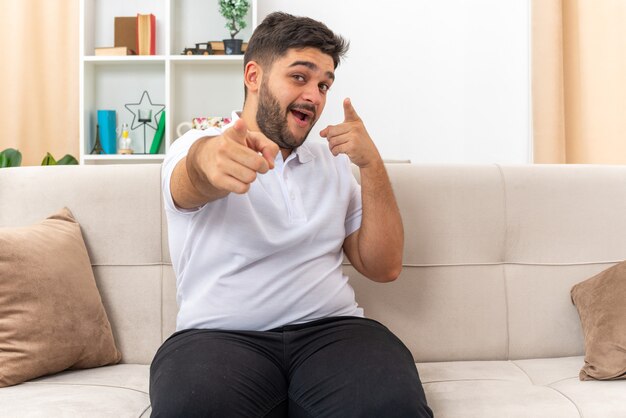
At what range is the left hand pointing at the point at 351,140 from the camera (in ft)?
5.09

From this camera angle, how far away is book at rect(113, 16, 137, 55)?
3.76 meters

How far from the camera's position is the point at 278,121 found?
5.31 feet

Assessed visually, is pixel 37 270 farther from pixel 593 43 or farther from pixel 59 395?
pixel 593 43

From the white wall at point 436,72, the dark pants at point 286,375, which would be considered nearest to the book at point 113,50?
the white wall at point 436,72

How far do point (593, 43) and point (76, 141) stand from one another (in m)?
2.67

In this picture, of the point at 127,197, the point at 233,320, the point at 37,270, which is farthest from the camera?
the point at 127,197

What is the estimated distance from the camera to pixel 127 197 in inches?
71.4

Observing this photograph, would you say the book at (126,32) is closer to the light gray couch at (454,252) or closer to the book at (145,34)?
the book at (145,34)

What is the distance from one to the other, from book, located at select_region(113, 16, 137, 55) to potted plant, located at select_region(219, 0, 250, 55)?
49cm

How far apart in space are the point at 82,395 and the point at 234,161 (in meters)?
0.63

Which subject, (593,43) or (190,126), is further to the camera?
(190,126)

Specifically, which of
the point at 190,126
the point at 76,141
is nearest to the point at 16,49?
the point at 76,141

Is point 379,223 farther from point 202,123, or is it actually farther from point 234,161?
point 202,123

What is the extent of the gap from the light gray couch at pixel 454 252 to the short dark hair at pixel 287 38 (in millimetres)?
399
